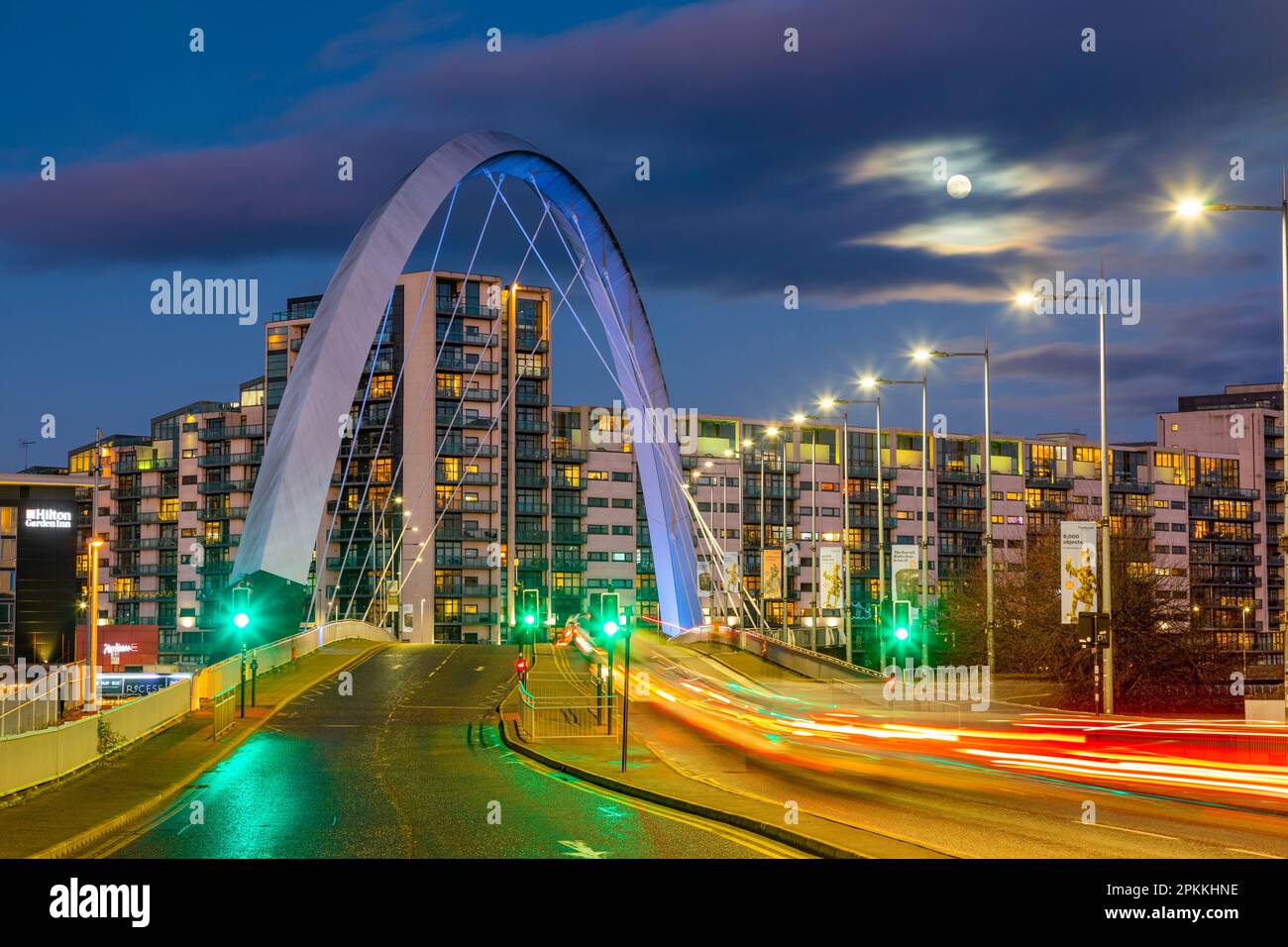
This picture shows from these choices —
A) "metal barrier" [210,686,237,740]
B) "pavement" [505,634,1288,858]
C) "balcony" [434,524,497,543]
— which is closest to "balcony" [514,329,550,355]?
"balcony" [434,524,497,543]

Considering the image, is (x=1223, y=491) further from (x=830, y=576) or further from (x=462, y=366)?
(x=830, y=576)

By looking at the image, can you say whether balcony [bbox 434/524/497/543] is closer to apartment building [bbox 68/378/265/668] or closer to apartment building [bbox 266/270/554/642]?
apartment building [bbox 266/270/554/642]

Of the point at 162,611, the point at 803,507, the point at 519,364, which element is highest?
the point at 519,364

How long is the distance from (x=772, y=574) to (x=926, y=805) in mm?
46080

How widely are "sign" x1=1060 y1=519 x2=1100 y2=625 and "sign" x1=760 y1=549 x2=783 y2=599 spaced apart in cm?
2640

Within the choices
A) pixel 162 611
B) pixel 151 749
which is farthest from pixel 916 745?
pixel 162 611

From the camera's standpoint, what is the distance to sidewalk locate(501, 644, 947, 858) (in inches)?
683

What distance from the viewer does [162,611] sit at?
15788 centimetres
